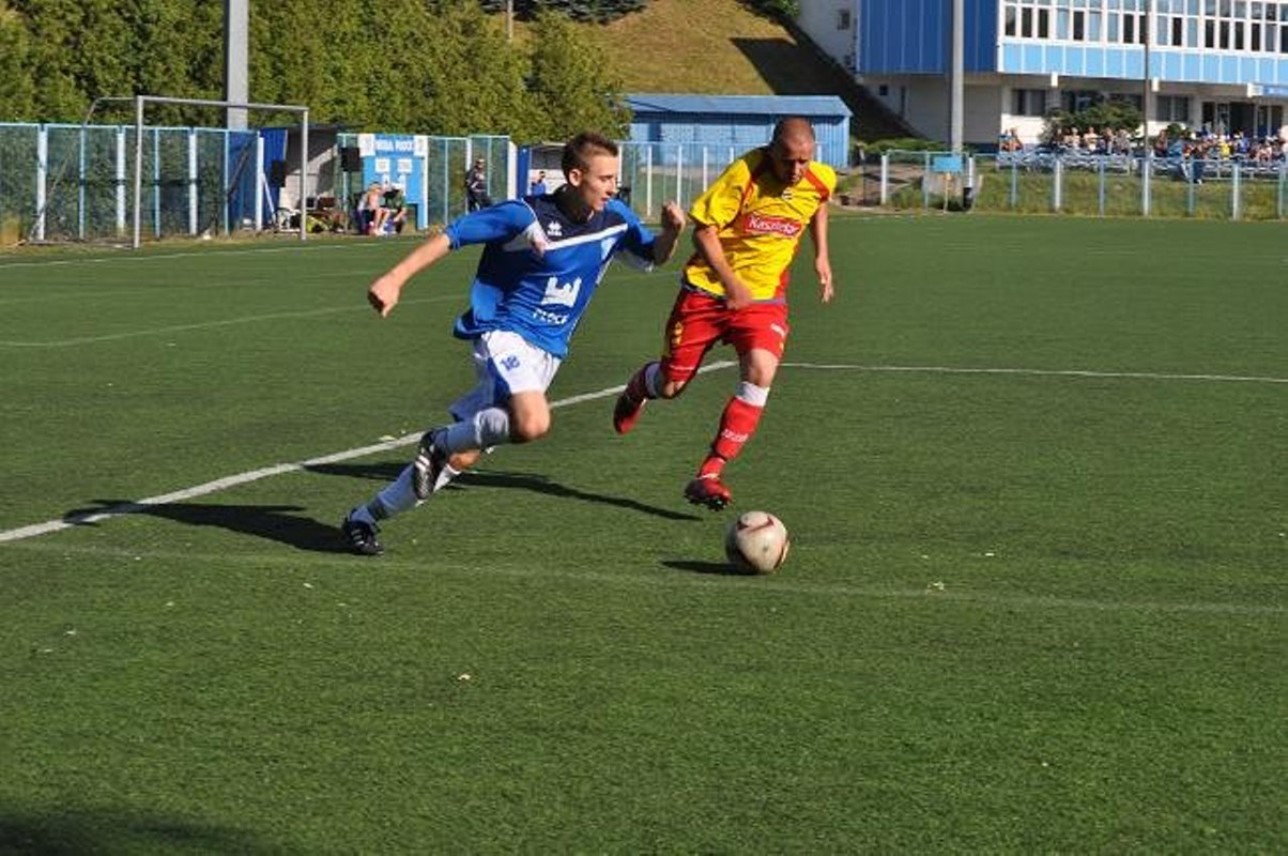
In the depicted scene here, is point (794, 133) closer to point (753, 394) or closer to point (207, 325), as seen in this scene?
point (753, 394)

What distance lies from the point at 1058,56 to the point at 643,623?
10398 cm

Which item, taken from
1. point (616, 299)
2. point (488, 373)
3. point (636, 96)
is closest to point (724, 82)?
point (636, 96)

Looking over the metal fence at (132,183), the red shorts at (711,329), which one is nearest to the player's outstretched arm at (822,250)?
the red shorts at (711,329)

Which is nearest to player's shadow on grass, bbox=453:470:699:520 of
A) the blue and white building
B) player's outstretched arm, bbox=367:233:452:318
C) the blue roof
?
player's outstretched arm, bbox=367:233:452:318

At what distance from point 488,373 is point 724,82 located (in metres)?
101

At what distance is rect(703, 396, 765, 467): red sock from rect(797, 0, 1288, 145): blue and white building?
96356 millimetres

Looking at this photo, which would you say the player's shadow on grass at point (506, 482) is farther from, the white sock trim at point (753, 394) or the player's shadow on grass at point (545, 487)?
the white sock trim at point (753, 394)

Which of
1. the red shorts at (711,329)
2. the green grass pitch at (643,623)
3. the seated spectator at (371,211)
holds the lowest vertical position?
the green grass pitch at (643,623)

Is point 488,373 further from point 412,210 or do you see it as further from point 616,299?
point 412,210

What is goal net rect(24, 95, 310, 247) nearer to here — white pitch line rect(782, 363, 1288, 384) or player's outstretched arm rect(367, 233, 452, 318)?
white pitch line rect(782, 363, 1288, 384)

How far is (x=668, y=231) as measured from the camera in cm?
990

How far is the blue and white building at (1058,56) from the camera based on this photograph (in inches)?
4274

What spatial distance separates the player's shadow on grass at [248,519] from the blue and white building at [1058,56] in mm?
97582

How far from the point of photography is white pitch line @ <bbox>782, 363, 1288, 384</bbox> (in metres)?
18.1
